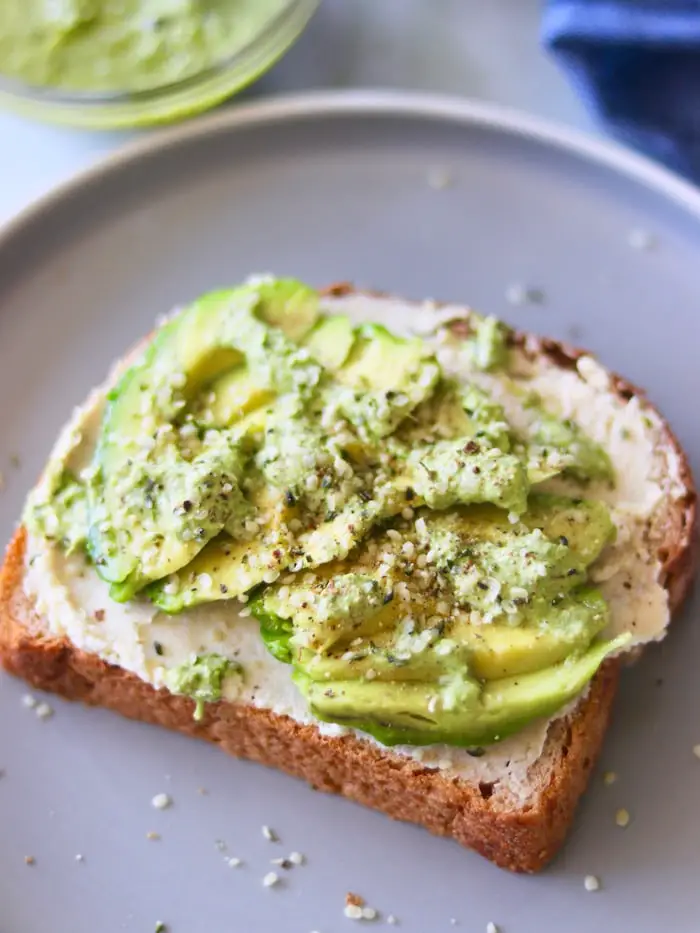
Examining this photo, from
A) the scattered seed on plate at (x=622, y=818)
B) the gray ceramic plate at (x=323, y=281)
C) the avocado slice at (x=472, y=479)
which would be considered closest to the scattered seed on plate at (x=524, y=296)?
the gray ceramic plate at (x=323, y=281)

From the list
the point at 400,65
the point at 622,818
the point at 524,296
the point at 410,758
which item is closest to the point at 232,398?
the point at 410,758

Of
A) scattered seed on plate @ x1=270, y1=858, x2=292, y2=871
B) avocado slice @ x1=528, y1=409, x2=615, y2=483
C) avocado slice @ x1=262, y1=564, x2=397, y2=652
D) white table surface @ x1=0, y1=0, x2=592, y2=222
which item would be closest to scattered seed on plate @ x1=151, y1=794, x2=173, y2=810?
scattered seed on plate @ x1=270, y1=858, x2=292, y2=871

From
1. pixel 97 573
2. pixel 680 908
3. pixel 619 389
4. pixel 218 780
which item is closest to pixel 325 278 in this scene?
pixel 619 389

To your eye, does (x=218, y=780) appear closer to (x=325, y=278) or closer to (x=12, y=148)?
(x=325, y=278)

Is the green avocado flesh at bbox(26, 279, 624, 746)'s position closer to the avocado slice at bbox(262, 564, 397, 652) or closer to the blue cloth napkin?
the avocado slice at bbox(262, 564, 397, 652)

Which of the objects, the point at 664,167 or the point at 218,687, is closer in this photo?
the point at 218,687
